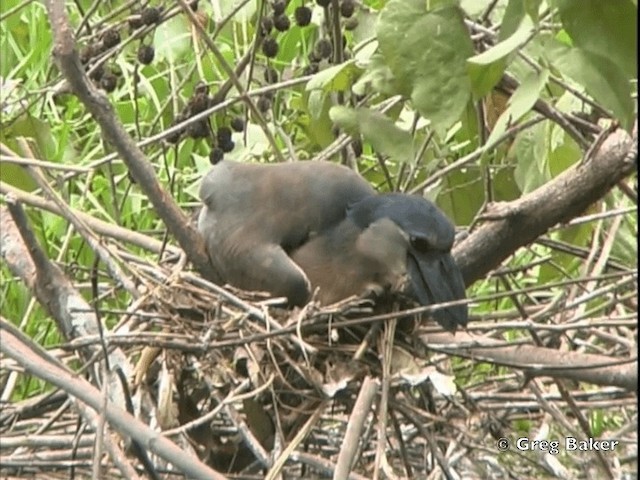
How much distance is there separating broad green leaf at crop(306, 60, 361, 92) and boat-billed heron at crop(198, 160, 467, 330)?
0.48 feet

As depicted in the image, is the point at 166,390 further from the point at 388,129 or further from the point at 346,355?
the point at 388,129

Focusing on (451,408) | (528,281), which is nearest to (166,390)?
(451,408)

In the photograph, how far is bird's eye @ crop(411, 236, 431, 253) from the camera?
7.41 feet

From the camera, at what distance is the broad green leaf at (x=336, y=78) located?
230cm

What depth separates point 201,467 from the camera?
1.45 metres

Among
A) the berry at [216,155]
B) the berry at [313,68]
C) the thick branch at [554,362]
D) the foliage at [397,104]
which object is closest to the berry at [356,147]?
the foliage at [397,104]

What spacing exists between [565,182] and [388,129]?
391 millimetres

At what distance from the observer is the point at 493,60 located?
1.42 metres

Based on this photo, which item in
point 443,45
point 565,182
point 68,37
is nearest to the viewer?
point 443,45

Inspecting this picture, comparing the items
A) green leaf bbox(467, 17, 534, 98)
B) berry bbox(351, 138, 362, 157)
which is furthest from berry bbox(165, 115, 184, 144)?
green leaf bbox(467, 17, 534, 98)

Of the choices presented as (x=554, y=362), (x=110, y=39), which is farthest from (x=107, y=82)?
(x=554, y=362)

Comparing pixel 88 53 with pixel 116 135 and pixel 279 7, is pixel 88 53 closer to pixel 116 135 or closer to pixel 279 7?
pixel 279 7

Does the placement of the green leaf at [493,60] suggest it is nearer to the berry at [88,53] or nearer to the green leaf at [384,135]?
the green leaf at [384,135]

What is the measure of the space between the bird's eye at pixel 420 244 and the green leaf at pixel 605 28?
39.2 inches
